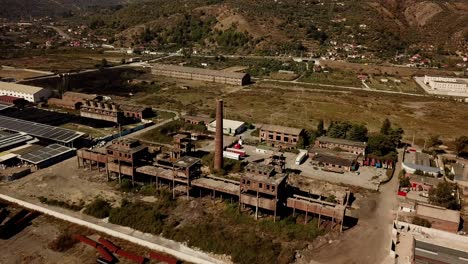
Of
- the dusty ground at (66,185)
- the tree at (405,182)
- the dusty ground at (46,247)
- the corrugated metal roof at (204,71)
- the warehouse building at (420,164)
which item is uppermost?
the corrugated metal roof at (204,71)

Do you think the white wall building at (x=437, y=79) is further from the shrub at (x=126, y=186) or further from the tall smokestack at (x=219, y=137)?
the shrub at (x=126, y=186)

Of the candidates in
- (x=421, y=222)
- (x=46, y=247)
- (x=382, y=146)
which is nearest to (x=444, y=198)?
(x=421, y=222)

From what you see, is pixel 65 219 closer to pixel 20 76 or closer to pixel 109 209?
pixel 109 209

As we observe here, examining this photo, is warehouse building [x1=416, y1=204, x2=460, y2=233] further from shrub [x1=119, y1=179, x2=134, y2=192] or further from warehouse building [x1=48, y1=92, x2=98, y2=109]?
warehouse building [x1=48, y1=92, x2=98, y2=109]

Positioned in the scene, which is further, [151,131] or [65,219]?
[151,131]

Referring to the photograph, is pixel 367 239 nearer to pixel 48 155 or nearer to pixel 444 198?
pixel 444 198

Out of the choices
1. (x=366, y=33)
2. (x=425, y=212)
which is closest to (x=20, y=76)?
(x=425, y=212)

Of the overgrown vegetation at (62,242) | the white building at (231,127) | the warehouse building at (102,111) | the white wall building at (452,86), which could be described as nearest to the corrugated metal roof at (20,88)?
the warehouse building at (102,111)

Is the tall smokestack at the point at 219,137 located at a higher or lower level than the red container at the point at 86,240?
higher
